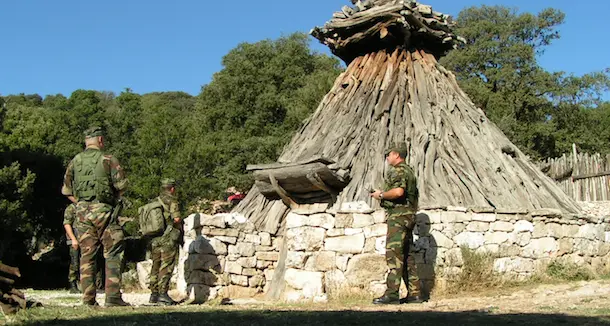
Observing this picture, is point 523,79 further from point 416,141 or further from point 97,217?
point 97,217

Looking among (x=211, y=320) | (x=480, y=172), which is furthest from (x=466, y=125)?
(x=211, y=320)

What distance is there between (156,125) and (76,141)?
10350mm

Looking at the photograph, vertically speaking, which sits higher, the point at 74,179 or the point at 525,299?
the point at 74,179

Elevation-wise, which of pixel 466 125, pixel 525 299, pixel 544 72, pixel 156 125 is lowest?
pixel 525 299

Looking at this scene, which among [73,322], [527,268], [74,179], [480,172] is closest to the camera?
[73,322]

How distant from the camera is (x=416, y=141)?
41.1 feet

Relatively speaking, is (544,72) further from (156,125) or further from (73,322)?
(73,322)

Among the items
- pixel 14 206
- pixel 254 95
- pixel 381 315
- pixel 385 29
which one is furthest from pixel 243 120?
pixel 381 315

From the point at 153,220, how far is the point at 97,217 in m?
1.91

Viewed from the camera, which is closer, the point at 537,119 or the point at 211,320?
the point at 211,320

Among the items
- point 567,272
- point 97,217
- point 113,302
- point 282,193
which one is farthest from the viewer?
point 282,193

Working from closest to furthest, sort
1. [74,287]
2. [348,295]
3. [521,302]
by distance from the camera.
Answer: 1. [521,302]
2. [348,295]
3. [74,287]

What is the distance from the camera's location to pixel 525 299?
8359 millimetres

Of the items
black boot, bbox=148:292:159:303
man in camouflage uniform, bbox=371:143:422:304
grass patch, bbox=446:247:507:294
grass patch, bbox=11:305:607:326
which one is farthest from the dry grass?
black boot, bbox=148:292:159:303
